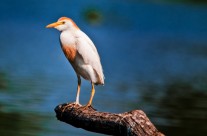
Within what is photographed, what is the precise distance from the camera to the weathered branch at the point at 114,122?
656cm

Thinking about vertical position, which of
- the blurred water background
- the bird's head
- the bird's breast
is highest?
the blurred water background

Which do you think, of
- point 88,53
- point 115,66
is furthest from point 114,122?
point 115,66

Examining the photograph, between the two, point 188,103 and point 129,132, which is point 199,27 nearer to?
point 188,103

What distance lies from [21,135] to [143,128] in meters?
6.33

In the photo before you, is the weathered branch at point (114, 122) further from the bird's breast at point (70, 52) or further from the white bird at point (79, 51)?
the bird's breast at point (70, 52)

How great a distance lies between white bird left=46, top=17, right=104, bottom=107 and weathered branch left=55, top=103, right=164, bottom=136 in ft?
2.02

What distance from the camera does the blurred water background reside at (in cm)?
1553

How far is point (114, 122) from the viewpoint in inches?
263

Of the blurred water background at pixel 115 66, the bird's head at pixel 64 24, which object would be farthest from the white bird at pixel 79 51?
the blurred water background at pixel 115 66

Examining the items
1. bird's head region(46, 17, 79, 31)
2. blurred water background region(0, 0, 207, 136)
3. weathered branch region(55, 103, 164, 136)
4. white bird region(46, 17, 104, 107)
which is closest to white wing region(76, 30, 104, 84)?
white bird region(46, 17, 104, 107)

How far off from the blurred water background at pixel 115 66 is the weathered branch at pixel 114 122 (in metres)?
5.68

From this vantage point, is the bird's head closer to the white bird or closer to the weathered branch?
the white bird

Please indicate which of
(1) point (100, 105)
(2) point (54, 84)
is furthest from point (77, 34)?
(2) point (54, 84)

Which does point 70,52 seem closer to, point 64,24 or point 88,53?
point 88,53
